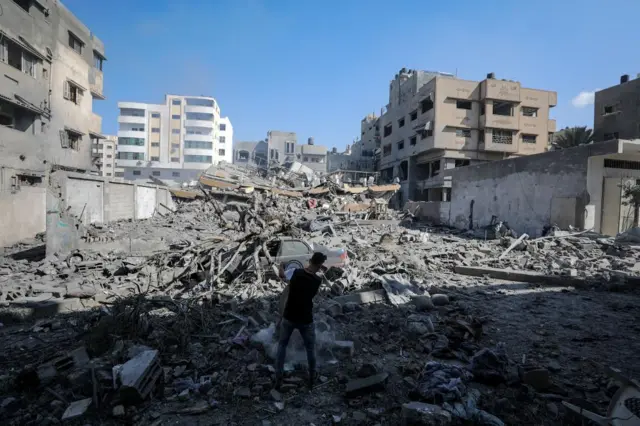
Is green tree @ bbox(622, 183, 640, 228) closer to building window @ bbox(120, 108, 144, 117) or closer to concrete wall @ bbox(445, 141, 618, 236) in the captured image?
concrete wall @ bbox(445, 141, 618, 236)

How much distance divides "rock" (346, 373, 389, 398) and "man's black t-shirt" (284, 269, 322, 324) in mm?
847

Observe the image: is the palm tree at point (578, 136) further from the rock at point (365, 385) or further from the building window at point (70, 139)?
the building window at point (70, 139)

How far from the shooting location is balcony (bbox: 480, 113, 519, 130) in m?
30.1

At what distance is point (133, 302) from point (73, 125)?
22.1m

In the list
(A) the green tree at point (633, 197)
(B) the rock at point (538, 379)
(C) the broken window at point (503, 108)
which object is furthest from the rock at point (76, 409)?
(C) the broken window at point (503, 108)

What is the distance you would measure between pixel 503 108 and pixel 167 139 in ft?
180

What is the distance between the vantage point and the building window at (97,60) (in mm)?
24597

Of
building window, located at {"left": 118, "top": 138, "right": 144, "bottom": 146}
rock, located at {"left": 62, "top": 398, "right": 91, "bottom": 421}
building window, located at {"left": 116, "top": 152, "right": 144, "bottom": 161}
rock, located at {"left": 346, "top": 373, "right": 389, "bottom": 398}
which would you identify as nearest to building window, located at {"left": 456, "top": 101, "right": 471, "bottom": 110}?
rock, located at {"left": 346, "top": 373, "right": 389, "bottom": 398}

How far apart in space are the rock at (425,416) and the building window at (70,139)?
2435 cm

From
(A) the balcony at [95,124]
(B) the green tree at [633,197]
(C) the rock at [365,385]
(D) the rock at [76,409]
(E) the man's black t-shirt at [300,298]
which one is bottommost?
(D) the rock at [76,409]

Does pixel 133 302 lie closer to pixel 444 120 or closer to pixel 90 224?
pixel 90 224

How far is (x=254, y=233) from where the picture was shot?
30.5 ft

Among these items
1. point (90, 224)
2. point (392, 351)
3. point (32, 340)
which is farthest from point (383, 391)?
point (90, 224)

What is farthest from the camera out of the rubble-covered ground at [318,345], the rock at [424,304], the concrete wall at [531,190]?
the concrete wall at [531,190]
